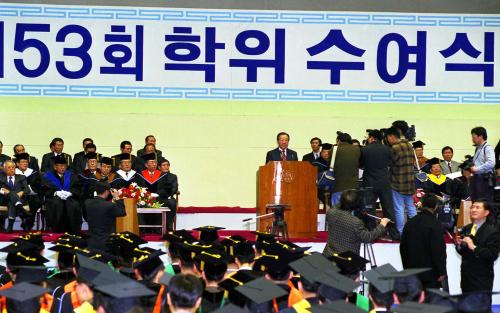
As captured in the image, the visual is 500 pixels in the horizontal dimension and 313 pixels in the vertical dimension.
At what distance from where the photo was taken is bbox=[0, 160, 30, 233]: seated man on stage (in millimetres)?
13531

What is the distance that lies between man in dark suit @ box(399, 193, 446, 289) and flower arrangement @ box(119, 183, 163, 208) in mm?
5038

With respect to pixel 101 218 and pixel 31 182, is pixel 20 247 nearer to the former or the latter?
pixel 101 218

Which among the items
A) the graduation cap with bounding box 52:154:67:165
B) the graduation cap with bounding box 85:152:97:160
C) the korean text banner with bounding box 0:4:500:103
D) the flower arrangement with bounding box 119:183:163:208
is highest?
the korean text banner with bounding box 0:4:500:103

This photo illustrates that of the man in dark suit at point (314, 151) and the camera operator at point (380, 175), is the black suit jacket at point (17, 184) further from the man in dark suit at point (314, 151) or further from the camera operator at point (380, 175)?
the camera operator at point (380, 175)

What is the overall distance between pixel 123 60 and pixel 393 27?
15.5ft

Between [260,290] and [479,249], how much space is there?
9.87 feet

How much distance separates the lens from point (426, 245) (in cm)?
880

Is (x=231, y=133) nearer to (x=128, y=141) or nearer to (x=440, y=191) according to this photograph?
(x=128, y=141)

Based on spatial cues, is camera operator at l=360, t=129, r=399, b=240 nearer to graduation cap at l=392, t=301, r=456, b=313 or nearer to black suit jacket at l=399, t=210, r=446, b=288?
black suit jacket at l=399, t=210, r=446, b=288

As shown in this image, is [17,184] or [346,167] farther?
[17,184]

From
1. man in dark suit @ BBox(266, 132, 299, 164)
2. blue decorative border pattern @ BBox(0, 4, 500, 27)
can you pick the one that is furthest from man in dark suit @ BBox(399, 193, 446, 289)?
blue decorative border pattern @ BBox(0, 4, 500, 27)

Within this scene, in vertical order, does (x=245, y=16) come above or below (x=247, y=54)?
above

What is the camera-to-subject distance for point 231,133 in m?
16.4

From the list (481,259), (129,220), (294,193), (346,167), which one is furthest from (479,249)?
(129,220)
